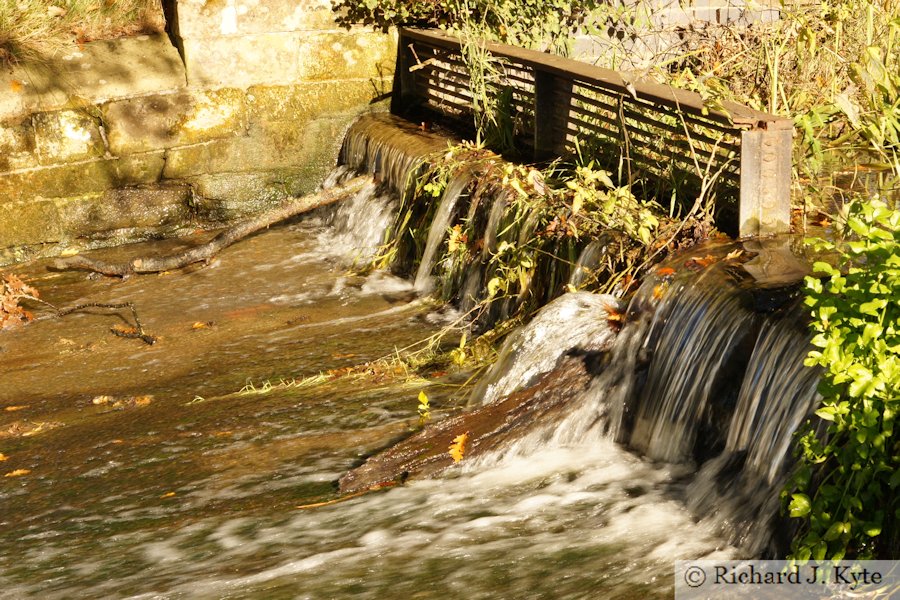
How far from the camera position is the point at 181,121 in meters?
9.23

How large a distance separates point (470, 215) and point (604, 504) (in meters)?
3.19

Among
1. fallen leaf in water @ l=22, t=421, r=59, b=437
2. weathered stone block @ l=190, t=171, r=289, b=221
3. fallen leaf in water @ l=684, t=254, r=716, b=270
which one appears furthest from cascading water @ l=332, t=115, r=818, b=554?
weathered stone block @ l=190, t=171, r=289, b=221

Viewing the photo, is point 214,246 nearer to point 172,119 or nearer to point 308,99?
point 172,119

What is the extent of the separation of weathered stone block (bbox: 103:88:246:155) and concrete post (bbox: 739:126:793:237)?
5301 millimetres

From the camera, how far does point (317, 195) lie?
349 inches

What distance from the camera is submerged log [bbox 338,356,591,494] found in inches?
185

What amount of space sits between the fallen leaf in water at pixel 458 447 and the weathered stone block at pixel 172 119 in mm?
5292

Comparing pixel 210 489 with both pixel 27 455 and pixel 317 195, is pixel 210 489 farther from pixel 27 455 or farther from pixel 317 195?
pixel 317 195

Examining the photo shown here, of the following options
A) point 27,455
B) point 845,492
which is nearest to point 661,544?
point 845,492

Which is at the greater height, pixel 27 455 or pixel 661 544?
pixel 661 544

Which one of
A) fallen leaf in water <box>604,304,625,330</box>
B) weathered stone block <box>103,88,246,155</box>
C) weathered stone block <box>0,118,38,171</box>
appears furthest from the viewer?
weathered stone block <box>103,88,246,155</box>

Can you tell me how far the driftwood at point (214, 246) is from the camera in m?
8.41

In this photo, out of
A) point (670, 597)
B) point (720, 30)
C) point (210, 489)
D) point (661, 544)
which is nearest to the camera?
point (670, 597)

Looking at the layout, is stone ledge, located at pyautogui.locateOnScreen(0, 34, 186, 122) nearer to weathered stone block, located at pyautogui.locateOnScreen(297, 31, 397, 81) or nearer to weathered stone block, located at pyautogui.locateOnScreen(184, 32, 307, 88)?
weathered stone block, located at pyautogui.locateOnScreen(184, 32, 307, 88)
